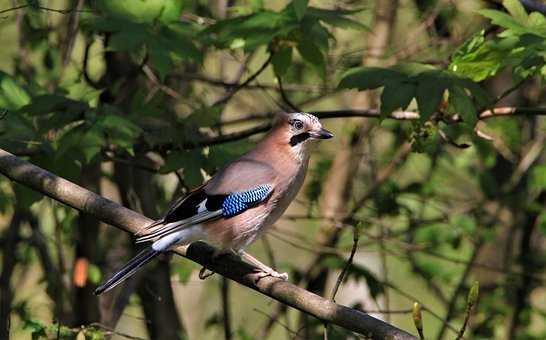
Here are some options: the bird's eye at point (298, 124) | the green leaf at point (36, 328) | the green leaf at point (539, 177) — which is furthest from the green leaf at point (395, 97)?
the green leaf at point (539, 177)

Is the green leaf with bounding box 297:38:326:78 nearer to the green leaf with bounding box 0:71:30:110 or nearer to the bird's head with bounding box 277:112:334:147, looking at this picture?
the bird's head with bounding box 277:112:334:147

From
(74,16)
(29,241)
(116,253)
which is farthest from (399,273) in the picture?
(74,16)

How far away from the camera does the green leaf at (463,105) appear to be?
184 inches

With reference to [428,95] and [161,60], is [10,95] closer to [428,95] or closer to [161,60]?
[161,60]

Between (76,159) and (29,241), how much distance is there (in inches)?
84.0

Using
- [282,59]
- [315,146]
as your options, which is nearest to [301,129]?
[282,59]

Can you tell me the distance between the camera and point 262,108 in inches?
348

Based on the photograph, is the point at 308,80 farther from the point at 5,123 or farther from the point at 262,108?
the point at 5,123

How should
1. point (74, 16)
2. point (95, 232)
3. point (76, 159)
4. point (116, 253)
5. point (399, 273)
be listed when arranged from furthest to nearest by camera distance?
point (399, 273) < point (116, 253) < point (95, 232) < point (74, 16) < point (76, 159)

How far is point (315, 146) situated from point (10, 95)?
8.51 feet

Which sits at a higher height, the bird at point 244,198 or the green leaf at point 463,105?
the green leaf at point 463,105

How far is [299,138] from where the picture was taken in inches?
214

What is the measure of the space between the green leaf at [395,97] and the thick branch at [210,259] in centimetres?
99

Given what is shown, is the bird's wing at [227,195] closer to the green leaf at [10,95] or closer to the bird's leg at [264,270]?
the bird's leg at [264,270]
